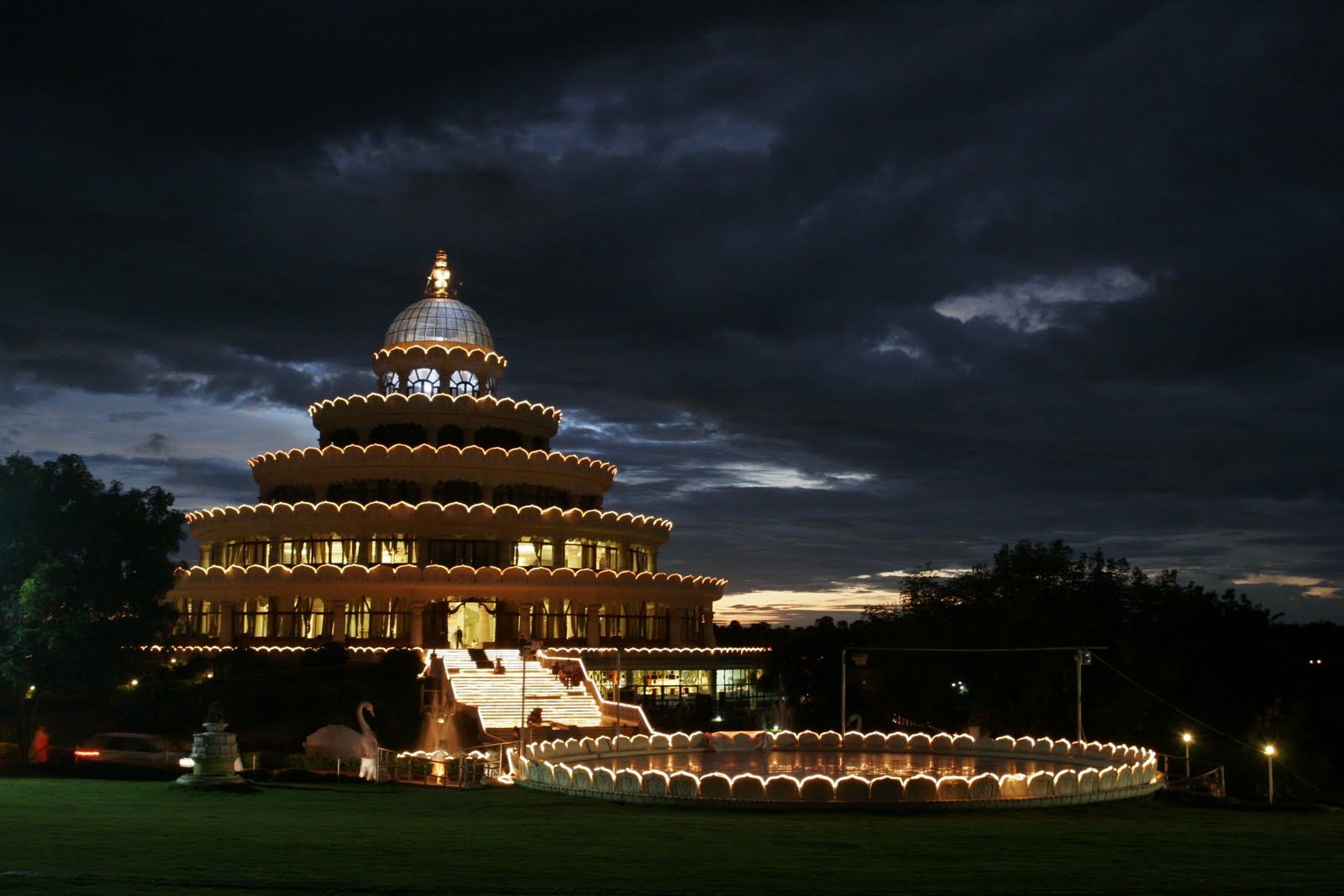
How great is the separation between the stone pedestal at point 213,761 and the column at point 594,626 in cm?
3582

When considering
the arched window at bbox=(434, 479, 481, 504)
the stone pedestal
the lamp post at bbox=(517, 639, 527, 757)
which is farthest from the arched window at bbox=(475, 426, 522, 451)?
the stone pedestal

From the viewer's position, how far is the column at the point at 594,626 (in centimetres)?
6206

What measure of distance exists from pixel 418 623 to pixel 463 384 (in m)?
19.4

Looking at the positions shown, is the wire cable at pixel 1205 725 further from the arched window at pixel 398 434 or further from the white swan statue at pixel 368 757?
the arched window at pixel 398 434

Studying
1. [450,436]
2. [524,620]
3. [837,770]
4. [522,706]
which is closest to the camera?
[837,770]

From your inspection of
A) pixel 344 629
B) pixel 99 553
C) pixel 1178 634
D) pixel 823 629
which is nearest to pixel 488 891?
pixel 99 553

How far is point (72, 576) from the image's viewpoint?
40.8 m

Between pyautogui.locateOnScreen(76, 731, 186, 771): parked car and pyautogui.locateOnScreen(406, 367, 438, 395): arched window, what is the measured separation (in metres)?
37.2

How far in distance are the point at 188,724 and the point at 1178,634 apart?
39.4 m

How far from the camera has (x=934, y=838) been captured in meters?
22.0

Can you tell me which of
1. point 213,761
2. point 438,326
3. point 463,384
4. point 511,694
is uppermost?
point 438,326

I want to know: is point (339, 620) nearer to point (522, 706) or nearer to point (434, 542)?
point (434, 542)

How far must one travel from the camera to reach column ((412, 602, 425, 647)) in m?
59.6

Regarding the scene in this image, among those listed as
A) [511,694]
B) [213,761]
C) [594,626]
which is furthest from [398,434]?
[213,761]
